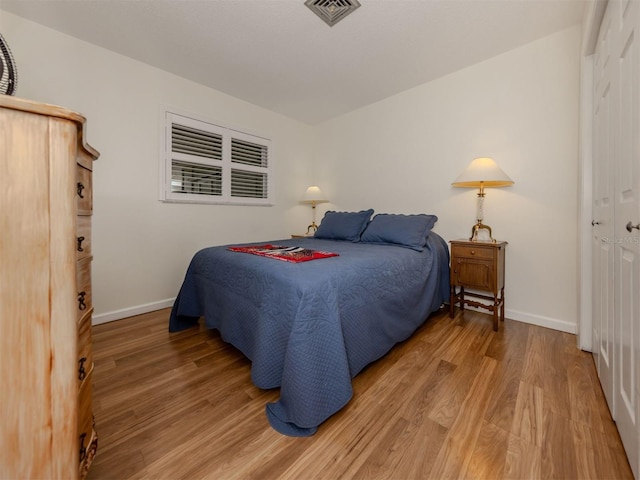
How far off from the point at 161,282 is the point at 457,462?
9.43ft

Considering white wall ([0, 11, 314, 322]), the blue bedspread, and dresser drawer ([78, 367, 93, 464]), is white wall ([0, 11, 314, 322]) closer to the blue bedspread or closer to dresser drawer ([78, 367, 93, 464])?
the blue bedspread

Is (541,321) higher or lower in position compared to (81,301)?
lower

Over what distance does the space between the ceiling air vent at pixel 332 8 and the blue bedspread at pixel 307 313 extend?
1804mm

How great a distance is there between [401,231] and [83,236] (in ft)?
7.40

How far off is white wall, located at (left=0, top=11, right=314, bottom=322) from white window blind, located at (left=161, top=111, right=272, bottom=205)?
12 centimetres

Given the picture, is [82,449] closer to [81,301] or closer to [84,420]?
[84,420]

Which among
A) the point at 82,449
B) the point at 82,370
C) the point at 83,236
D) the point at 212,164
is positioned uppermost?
the point at 212,164

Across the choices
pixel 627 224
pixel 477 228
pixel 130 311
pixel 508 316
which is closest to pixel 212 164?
pixel 130 311

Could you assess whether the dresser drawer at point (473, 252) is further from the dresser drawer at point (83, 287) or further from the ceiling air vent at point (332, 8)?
the dresser drawer at point (83, 287)

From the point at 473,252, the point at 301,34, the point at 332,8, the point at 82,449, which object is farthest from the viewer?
the point at 473,252

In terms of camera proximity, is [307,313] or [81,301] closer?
[81,301]

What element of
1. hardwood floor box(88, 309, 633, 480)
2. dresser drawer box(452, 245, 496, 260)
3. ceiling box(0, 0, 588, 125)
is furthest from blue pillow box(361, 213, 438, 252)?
ceiling box(0, 0, 588, 125)

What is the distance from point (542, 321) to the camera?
2309 millimetres

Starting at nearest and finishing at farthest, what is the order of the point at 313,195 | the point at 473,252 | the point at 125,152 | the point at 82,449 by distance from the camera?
the point at 82,449
the point at 473,252
the point at 125,152
the point at 313,195
